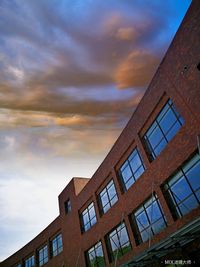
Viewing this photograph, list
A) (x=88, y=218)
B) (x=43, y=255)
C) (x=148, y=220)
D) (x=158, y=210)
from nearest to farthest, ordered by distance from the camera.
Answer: (x=158, y=210)
(x=148, y=220)
(x=88, y=218)
(x=43, y=255)

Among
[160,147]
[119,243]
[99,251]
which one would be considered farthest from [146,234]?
[99,251]

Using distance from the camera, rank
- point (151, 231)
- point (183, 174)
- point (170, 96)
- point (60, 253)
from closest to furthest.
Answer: point (183, 174) < point (170, 96) < point (151, 231) < point (60, 253)

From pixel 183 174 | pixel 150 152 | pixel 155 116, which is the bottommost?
pixel 183 174

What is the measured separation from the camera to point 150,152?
→ 690 inches

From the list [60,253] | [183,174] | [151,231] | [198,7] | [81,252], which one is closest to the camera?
[198,7]

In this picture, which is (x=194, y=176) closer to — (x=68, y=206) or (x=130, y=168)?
(x=130, y=168)

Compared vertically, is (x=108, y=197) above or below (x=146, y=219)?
above

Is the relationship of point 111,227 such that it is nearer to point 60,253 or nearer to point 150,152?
point 150,152

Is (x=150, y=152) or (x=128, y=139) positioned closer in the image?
(x=150, y=152)

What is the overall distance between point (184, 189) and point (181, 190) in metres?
0.26

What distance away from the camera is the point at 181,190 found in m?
14.4

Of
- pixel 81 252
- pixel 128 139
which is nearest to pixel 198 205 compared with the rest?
pixel 128 139

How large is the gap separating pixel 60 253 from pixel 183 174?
21.4 m

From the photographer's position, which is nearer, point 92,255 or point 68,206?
point 92,255
